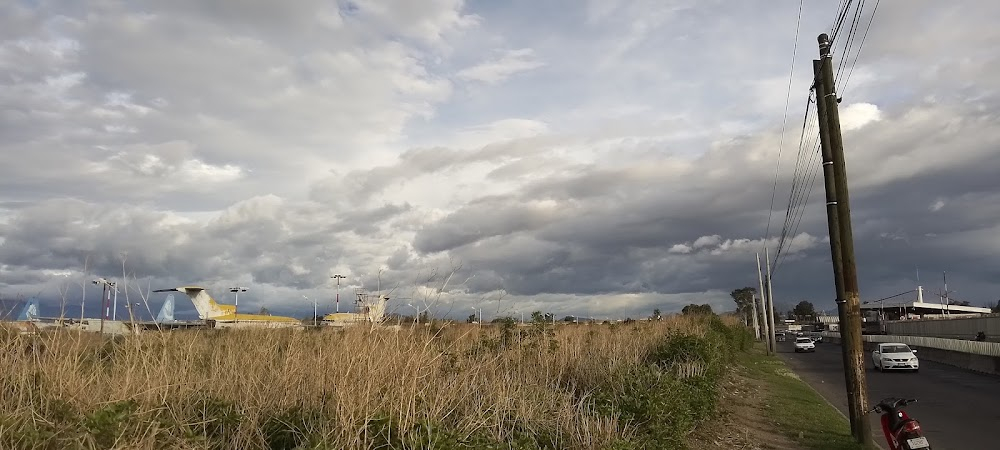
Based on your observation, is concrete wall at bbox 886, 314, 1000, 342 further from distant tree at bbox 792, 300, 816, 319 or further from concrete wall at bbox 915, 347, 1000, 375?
distant tree at bbox 792, 300, 816, 319

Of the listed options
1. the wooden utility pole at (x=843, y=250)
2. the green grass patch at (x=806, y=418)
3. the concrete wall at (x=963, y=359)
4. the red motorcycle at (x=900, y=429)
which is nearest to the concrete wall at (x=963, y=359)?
the concrete wall at (x=963, y=359)

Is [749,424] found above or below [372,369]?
below

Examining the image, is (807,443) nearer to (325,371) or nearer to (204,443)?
(325,371)

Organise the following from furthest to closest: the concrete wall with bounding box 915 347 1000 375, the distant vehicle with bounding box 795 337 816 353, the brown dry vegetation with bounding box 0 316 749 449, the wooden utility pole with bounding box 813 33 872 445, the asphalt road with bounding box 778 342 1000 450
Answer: the distant vehicle with bounding box 795 337 816 353 → the concrete wall with bounding box 915 347 1000 375 → the asphalt road with bounding box 778 342 1000 450 → the wooden utility pole with bounding box 813 33 872 445 → the brown dry vegetation with bounding box 0 316 749 449

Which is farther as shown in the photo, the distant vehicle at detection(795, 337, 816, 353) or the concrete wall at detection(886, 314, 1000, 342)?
the distant vehicle at detection(795, 337, 816, 353)

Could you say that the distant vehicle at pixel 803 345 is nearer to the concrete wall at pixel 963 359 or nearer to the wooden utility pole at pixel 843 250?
the concrete wall at pixel 963 359

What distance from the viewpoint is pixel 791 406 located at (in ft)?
52.1

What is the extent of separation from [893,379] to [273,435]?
26337mm

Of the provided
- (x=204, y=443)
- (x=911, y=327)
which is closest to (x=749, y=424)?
(x=204, y=443)

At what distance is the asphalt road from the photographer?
12.9m

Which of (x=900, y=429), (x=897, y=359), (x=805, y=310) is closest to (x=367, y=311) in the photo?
(x=900, y=429)

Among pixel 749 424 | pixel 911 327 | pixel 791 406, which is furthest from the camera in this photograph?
pixel 911 327

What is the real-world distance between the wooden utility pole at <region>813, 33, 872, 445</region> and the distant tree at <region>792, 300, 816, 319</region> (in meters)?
176

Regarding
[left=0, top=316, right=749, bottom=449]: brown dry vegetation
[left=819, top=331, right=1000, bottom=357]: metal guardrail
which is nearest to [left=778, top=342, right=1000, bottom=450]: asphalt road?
[left=819, top=331, right=1000, bottom=357]: metal guardrail
